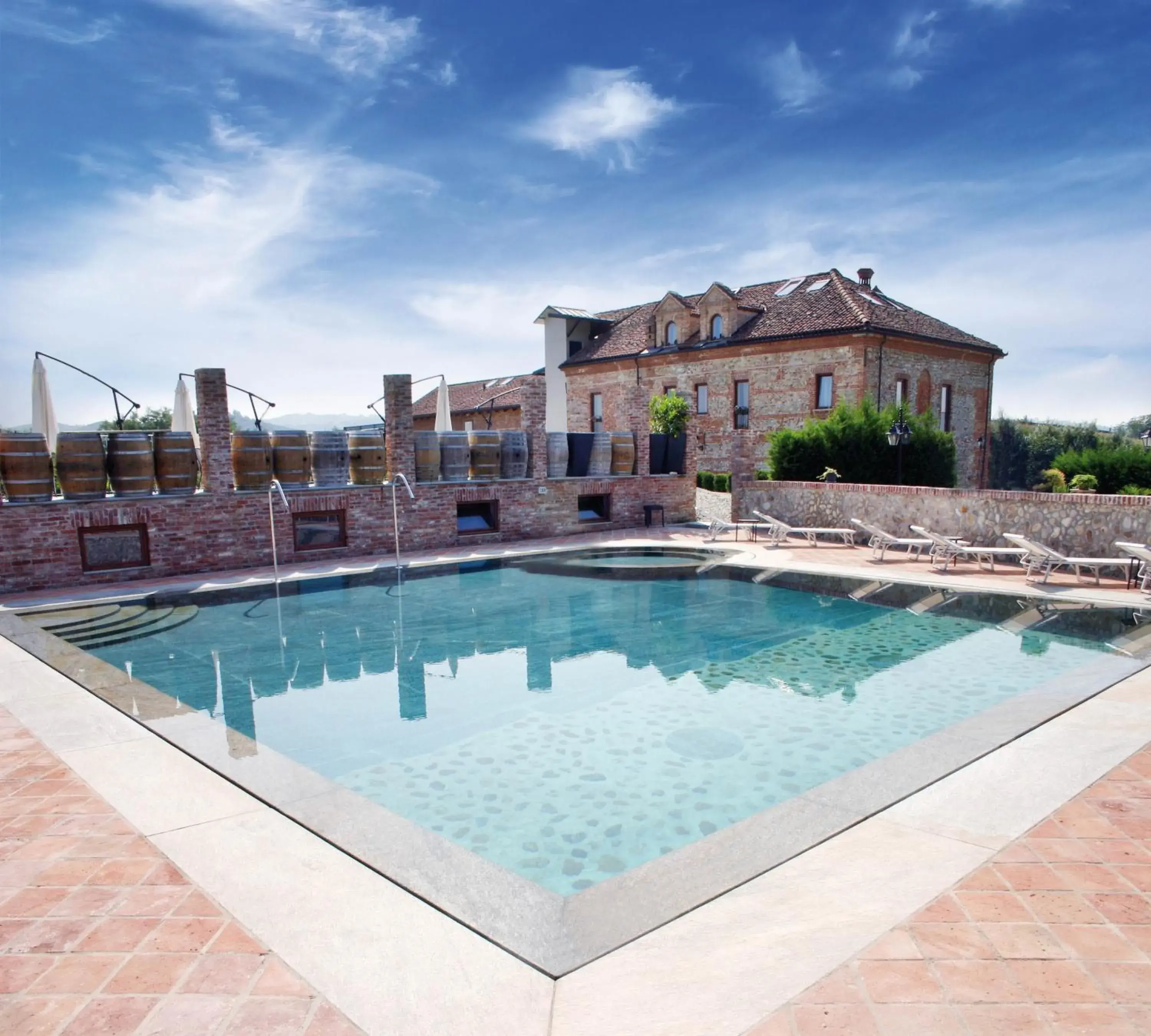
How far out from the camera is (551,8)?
1285 cm

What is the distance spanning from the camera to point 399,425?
1445cm

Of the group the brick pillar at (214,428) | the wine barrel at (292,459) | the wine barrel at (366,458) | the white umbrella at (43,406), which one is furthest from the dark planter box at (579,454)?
the white umbrella at (43,406)

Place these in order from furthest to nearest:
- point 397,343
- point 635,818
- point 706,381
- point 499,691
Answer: point 706,381
point 397,343
point 499,691
point 635,818

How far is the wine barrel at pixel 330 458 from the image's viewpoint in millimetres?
13773

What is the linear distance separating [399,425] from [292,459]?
2.09m

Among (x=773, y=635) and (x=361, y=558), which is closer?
(x=773, y=635)

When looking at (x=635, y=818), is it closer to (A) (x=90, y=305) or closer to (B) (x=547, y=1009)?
(B) (x=547, y=1009)

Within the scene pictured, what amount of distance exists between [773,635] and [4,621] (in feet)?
30.6

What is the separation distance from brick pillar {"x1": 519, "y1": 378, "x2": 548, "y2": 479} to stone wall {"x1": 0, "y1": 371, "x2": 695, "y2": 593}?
25 millimetres

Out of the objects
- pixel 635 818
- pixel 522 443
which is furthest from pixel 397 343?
pixel 635 818

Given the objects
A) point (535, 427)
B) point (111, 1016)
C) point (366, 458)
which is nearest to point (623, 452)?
point (535, 427)

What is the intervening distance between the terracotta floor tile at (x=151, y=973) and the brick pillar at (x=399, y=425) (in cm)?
1201

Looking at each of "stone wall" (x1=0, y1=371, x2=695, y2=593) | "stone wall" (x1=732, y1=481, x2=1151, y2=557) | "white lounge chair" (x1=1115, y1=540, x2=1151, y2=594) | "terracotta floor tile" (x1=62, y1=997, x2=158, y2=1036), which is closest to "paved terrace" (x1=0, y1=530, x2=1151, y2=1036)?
"terracotta floor tile" (x1=62, y1=997, x2=158, y2=1036)

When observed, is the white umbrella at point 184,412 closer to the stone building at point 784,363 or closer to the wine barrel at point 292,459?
the wine barrel at point 292,459
